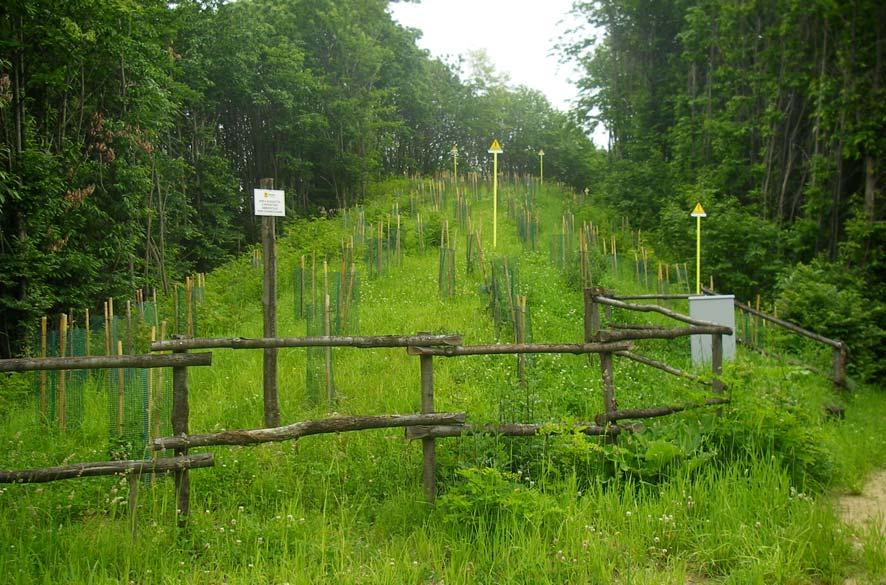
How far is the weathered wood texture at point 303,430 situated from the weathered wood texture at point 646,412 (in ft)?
3.86

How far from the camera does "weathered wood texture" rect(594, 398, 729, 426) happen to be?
5121 millimetres

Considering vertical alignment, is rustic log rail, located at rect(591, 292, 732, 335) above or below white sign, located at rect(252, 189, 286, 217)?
below

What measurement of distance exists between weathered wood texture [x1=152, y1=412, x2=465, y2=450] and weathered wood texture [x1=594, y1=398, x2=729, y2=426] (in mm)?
1178

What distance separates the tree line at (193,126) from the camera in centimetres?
1130

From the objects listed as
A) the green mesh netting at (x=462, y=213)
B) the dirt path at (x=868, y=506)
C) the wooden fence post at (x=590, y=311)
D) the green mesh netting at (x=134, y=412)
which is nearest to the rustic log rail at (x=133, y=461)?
the green mesh netting at (x=134, y=412)

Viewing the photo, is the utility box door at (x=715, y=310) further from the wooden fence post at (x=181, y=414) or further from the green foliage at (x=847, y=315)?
the wooden fence post at (x=181, y=414)

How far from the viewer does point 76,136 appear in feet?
43.7

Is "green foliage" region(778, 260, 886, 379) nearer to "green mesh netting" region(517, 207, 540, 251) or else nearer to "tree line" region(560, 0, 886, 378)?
"tree line" region(560, 0, 886, 378)

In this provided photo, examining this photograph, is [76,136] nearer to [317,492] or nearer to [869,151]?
[317,492]

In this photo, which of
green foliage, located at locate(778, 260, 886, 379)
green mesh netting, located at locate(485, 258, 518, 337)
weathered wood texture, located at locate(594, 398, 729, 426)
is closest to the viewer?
weathered wood texture, located at locate(594, 398, 729, 426)

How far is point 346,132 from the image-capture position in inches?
1147

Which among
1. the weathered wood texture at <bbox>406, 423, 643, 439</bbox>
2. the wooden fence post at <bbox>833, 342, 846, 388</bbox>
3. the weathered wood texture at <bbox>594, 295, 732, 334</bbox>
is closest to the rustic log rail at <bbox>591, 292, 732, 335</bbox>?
the weathered wood texture at <bbox>594, 295, 732, 334</bbox>

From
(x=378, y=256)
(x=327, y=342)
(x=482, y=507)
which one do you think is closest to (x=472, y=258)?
(x=378, y=256)

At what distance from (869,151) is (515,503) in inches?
489
